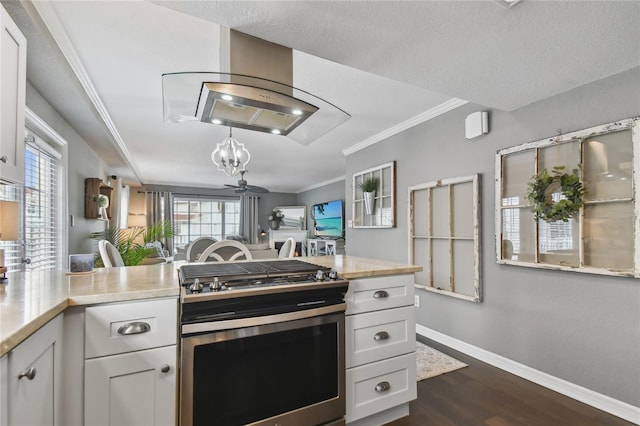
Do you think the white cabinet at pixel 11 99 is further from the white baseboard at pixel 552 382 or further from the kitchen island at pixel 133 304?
the white baseboard at pixel 552 382

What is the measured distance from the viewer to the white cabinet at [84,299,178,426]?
1.20 metres

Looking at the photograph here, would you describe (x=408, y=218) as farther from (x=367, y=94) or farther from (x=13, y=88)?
(x=13, y=88)

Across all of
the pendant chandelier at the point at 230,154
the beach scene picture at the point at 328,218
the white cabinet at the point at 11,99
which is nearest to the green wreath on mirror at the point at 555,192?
the pendant chandelier at the point at 230,154

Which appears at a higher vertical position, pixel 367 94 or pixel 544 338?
pixel 367 94

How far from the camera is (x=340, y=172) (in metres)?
6.86

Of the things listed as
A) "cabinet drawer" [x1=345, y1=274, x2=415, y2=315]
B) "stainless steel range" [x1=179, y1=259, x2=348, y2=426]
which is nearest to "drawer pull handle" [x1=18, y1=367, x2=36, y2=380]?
"stainless steel range" [x1=179, y1=259, x2=348, y2=426]

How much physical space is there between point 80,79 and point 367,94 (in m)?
2.26

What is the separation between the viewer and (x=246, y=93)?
1.48 m

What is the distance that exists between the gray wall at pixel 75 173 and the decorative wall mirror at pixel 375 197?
3325mm

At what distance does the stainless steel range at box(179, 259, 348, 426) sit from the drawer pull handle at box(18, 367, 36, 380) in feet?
1.51

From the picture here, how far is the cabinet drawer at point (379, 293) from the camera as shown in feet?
5.73

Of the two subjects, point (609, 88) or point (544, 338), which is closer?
point (609, 88)

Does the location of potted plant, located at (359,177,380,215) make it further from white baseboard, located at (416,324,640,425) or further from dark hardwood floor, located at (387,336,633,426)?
dark hardwood floor, located at (387,336,633,426)

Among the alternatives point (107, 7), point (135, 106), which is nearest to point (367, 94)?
point (107, 7)
